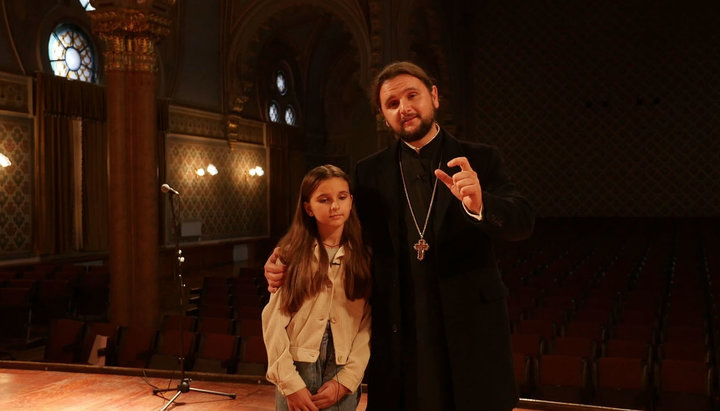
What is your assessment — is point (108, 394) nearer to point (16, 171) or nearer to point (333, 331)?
point (333, 331)

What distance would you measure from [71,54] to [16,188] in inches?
123

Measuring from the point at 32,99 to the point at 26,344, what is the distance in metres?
5.93

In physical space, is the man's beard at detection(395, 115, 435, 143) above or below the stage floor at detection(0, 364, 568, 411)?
above

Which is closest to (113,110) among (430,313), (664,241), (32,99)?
(32,99)

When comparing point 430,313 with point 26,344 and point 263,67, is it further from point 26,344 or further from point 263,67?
point 263,67

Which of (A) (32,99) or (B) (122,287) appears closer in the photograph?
(B) (122,287)

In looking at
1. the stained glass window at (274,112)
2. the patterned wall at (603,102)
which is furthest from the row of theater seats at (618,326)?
the stained glass window at (274,112)

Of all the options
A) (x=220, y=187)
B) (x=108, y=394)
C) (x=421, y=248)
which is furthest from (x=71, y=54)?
(x=421, y=248)

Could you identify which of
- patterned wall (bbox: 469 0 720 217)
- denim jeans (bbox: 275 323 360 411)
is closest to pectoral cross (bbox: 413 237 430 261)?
denim jeans (bbox: 275 323 360 411)

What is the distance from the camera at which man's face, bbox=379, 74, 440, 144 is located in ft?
6.62

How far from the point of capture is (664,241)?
549 inches

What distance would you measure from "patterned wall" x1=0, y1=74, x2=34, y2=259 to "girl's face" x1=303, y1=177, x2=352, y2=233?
11504 mm

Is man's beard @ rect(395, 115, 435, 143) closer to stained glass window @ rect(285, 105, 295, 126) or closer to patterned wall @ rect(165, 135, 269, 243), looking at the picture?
patterned wall @ rect(165, 135, 269, 243)

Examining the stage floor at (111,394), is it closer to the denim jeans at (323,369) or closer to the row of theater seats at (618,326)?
the row of theater seats at (618,326)
